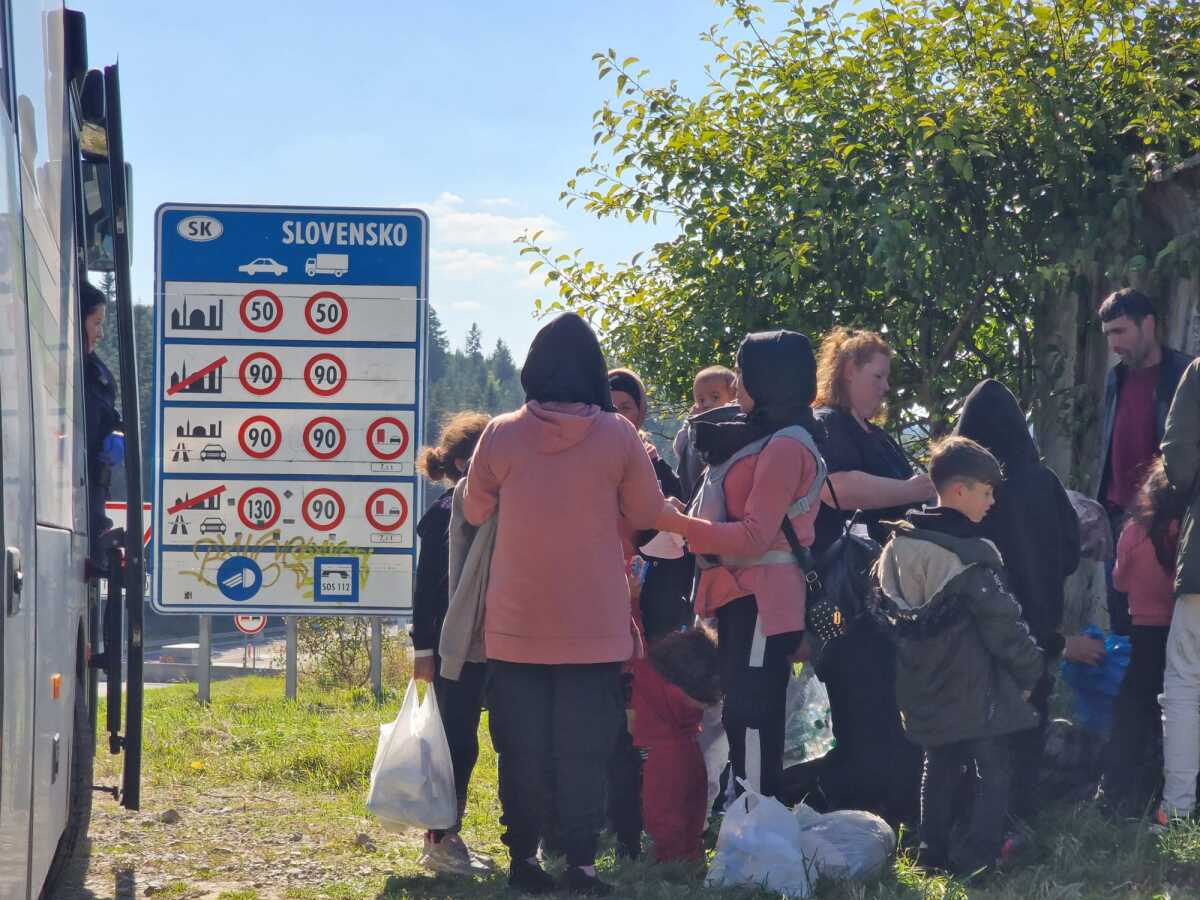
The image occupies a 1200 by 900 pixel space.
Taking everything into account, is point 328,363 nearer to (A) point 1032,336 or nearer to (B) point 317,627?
(A) point 1032,336

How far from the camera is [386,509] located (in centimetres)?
1008

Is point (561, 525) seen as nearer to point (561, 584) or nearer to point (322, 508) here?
point (561, 584)

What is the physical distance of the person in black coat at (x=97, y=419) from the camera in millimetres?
5574

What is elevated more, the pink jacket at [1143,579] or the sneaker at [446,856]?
the pink jacket at [1143,579]

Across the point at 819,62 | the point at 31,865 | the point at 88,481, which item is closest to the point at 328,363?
the point at 819,62

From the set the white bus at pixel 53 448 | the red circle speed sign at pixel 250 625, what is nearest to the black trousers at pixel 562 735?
the white bus at pixel 53 448

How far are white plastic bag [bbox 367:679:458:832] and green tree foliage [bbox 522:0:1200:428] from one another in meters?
3.42

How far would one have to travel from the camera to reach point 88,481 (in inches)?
218

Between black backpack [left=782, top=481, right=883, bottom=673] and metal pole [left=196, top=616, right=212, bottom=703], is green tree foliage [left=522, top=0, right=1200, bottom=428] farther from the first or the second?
metal pole [left=196, top=616, right=212, bottom=703]

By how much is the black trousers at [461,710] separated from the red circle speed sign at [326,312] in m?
4.66

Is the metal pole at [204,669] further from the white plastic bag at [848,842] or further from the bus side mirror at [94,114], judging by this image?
the white plastic bag at [848,842]

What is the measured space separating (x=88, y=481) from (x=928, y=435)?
511 centimetres

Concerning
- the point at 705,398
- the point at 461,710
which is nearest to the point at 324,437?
the point at 705,398

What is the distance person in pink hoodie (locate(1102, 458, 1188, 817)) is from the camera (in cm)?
561
